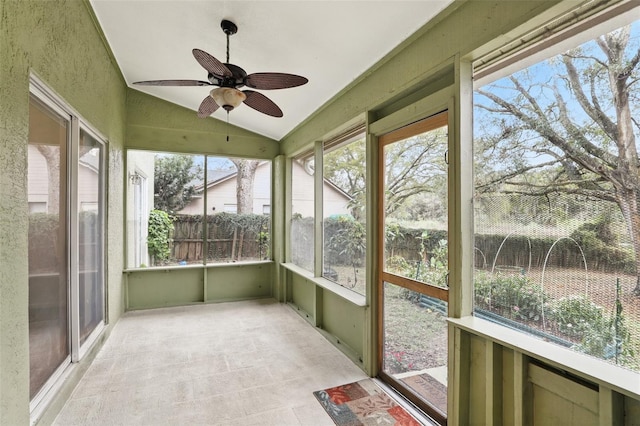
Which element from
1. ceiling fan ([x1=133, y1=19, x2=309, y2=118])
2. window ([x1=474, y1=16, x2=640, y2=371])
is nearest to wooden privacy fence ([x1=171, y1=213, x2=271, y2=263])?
ceiling fan ([x1=133, y1=19, x2=309, y2=118])

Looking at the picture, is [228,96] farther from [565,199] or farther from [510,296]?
[510,296]

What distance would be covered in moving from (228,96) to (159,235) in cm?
337

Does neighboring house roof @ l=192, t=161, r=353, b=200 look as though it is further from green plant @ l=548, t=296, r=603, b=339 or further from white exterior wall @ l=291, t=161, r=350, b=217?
green plant @ l=548, t=296, r=603, b=339

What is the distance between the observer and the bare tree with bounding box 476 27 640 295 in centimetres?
130

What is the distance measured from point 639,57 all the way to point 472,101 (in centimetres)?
78

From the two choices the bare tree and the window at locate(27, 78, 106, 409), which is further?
the window at locate(27, 78, 106, 409)

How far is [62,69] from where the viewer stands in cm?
223

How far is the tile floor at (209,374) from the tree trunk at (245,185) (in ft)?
6.18

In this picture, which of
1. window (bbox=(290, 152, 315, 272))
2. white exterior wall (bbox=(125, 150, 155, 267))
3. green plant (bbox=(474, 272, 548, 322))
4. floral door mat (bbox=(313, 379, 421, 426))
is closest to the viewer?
green plant (bbox=(474, 272, 548, 322))

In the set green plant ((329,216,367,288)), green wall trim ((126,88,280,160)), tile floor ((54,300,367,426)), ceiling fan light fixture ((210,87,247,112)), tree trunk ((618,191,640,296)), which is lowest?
tile floor ((54,300,367,426))

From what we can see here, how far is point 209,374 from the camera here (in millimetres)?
2779

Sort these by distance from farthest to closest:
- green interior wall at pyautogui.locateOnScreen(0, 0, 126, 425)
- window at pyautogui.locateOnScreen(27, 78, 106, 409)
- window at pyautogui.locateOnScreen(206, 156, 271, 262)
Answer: window at pyautogui.locateOnScreen(206, 156, 271, 262), window at pyautogui.locateOnScreen(27, 78, 106, 409), green interior wall at pyautogui.locateOnScreen(0, 0, 126, 425)

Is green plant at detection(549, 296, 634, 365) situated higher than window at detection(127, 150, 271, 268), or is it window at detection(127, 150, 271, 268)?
window at detection(127, 150, 271, 268)

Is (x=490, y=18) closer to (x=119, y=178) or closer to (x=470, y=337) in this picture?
(x=470, y=337)
